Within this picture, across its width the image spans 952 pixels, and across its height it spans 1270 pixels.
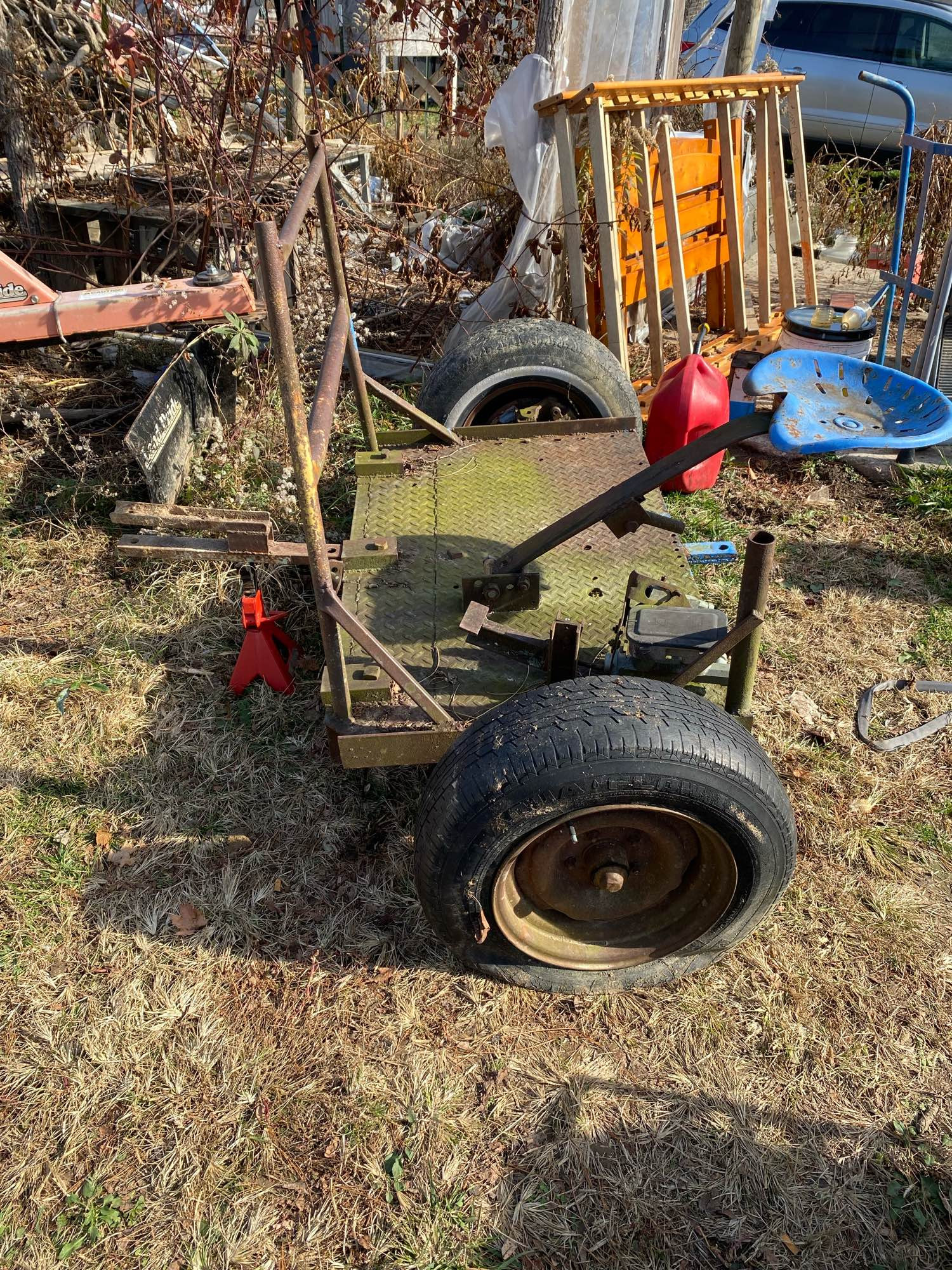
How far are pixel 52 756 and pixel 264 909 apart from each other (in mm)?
1020

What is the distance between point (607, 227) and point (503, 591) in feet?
8.87

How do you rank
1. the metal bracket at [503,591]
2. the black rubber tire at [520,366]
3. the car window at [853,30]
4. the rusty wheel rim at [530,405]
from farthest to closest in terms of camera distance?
the car window at [853,30]
the rusty wheel rim at [530,405]
the black rubber tire at [520,366]
the metal bracket at [503,591]

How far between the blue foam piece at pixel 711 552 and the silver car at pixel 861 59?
7.62m

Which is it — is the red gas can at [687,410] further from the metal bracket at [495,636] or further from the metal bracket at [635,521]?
the metal bracket at [495,636]

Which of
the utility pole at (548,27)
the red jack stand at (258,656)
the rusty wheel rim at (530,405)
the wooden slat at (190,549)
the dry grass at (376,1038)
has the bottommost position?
the dry grass at (376,1038)

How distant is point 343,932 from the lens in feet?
8.71

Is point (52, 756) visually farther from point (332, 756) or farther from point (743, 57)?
point (743, 57)

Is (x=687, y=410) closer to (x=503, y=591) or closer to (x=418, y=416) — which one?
(x=418, y=416)

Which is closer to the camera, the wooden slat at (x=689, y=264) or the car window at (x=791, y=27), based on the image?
the wooden slat at (x=689, y=264)

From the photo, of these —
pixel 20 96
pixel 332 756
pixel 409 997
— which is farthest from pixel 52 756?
pixel 20 96

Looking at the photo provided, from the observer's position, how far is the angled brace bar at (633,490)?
2359mm

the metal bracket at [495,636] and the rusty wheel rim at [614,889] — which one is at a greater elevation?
the metal bracket at [495,636]

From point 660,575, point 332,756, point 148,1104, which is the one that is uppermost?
point 660,575

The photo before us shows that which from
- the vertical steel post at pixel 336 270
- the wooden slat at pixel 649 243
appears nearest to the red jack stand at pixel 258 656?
the vertical steel post at pixel 336 270
